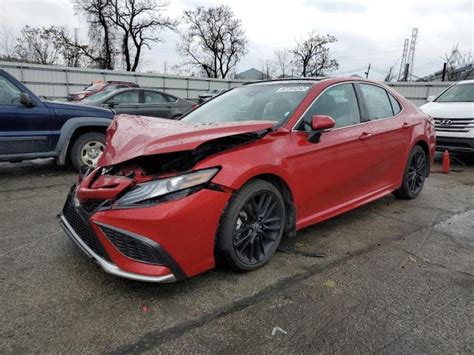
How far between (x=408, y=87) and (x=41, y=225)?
21.0 metres

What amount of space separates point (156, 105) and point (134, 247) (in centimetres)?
995

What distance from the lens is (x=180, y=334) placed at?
2270 mm

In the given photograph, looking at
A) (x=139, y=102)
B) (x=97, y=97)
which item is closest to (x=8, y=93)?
(x=97, y=97)

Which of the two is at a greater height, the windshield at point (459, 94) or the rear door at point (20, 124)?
the windshield at point (459, 94)

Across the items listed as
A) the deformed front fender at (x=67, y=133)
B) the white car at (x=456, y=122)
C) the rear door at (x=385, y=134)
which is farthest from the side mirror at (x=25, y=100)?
the white car at (x=456, y=122)

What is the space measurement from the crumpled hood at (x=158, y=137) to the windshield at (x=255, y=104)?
644 millimetres

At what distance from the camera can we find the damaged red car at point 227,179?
2.49 meters

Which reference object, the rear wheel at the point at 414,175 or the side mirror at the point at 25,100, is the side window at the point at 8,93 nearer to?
the side mirror at the point at 25,100

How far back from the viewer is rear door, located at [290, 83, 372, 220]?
3371mm

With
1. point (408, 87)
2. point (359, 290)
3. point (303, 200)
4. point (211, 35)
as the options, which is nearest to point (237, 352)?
point (359, 290)

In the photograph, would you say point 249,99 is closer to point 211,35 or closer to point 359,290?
point 359,290

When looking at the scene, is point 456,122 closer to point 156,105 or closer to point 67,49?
point 156,105

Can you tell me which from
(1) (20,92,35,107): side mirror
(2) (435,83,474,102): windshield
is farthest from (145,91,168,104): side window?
(2) (435,83,474,102): windshield

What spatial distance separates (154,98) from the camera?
39.2 feet
